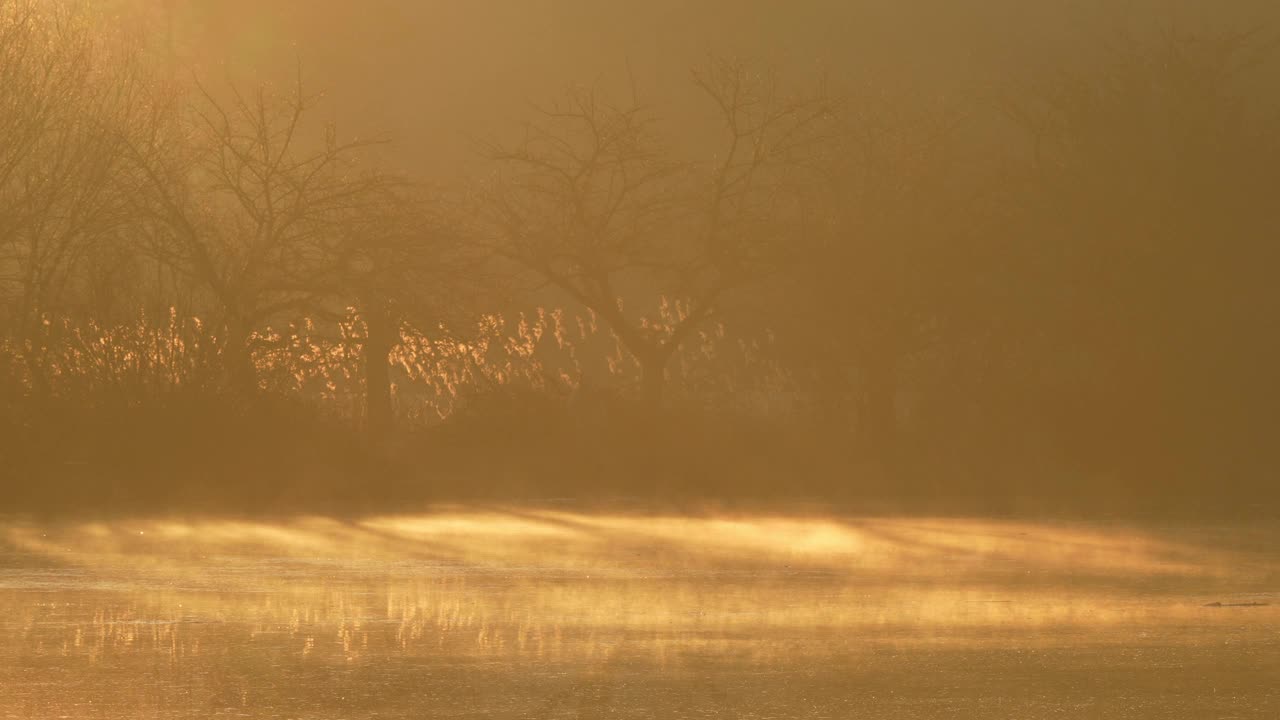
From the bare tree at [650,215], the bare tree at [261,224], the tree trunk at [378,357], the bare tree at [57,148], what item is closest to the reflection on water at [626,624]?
the bare tree at [57,148]

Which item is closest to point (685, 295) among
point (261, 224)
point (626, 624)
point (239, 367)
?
point (261, 224)

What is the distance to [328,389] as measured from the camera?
3547cm

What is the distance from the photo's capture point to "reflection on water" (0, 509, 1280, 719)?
10273 mm

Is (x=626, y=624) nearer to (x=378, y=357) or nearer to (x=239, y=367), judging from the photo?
(x=239, y=367)

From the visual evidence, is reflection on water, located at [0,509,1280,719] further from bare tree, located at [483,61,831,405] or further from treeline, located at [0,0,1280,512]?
bare tree, located at [483,61,831,405]

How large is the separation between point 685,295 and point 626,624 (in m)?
28.8

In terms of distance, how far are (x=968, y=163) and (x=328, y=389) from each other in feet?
47.5

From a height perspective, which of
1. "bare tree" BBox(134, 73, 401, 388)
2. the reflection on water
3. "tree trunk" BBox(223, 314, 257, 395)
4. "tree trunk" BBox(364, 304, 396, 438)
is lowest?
the reflection on water

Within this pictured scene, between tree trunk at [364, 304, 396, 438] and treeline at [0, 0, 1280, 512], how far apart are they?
7cm

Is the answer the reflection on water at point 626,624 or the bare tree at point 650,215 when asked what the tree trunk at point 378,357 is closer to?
the bare tree at point 650,215

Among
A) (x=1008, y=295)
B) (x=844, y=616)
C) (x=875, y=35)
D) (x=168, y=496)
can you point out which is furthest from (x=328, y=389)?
(x=875, y=35)

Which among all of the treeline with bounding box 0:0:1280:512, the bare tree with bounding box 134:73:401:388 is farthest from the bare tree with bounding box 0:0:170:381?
the bare tree with bounding box 134:73:401:388

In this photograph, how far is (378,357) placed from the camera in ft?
121

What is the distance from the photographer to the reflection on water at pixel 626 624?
404 inches
